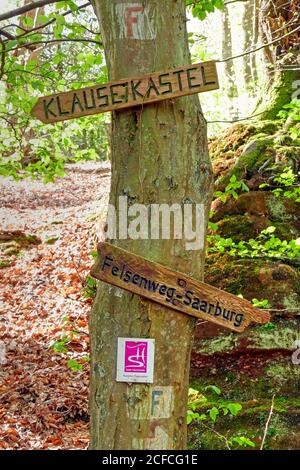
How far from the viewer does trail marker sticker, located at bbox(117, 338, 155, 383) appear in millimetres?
2730

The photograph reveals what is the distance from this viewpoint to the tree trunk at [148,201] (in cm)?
275

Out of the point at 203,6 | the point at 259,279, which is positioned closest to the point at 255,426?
the point at 259,279

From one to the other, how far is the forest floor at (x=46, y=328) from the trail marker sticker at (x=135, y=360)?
1.27 metres

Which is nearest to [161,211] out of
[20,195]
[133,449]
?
[133,449]

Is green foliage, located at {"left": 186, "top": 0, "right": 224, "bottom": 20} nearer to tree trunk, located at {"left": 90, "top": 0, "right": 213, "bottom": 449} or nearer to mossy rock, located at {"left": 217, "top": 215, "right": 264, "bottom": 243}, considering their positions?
tree trunk, located at {"left": 90, "top": 0, "right": 213, "bottom": 449}

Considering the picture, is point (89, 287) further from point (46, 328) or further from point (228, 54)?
point (228, 54)

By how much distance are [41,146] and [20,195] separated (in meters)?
8.56

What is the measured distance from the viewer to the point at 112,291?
2814mm

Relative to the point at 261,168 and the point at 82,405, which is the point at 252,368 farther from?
the point at 261,168

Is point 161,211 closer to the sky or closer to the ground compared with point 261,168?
closer to the ground

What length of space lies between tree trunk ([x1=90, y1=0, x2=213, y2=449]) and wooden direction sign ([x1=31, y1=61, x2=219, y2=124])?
7 cm

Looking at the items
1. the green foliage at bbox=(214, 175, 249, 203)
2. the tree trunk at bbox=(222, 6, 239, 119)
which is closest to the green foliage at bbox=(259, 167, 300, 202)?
the green foliage at bbox=(214, 175, 249, 203)

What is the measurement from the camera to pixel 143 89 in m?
2.75

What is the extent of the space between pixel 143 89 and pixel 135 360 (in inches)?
52.6
